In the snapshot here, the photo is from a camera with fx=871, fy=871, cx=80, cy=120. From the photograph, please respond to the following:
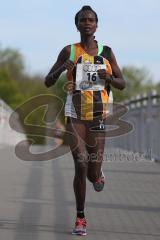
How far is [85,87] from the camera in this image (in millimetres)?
8086

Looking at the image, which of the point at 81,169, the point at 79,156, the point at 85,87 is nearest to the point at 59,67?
the point at 85,87

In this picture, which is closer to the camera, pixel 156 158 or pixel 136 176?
pixel 136 176

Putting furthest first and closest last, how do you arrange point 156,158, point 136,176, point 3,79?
point 3,79 → point 156,158 → point 136,176

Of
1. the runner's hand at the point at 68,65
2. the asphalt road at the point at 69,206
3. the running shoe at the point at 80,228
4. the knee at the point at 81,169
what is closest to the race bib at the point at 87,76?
the runner's hand at the point at 68,65

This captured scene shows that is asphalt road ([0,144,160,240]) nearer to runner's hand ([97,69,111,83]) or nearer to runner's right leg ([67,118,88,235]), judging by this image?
runner's right leg ([67,118,88,235])

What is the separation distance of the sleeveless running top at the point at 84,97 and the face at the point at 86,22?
150 mm

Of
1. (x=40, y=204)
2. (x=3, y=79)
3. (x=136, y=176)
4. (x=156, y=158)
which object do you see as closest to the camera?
(x=40, y=204)

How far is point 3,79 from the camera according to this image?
12175 cm

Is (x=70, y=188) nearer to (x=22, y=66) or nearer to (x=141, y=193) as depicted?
(x=141, y=193)

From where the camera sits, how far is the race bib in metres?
8.04

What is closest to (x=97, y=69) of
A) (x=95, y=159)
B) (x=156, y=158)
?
(x=95, y=159)

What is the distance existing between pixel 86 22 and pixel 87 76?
0.51 meters

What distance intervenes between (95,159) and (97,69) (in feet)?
2.95

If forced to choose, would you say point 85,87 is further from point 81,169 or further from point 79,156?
point 81,169
